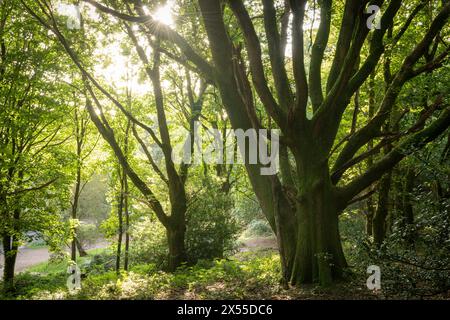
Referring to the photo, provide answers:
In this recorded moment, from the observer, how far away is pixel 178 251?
38.1ft

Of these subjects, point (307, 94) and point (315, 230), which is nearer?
point (307, 94)

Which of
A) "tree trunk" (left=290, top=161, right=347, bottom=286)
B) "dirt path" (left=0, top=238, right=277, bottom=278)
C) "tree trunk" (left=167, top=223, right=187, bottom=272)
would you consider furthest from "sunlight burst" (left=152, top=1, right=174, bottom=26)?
"dirt path" (left=0, top=238, right=277, bottom=278)

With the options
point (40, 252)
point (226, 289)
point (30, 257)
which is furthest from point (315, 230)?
point (40, 252)

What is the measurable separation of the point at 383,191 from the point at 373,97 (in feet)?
9.32

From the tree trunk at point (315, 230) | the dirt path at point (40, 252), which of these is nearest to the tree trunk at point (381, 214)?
the tree trunk at point (315, 230)

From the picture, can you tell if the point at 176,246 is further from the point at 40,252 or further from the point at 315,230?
the point at 40,252

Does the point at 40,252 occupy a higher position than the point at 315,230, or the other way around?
the point at 315,230

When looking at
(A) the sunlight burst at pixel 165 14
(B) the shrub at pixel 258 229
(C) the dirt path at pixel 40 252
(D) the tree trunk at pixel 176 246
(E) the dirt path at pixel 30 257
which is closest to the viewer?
(A) the sunlight burst at pixel 165 14

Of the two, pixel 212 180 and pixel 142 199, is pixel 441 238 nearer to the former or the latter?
pixel 142 199

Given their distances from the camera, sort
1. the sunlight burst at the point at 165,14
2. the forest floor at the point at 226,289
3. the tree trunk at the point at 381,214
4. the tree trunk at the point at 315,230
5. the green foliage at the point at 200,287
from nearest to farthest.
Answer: the forest floor at the point at 226,289
the green foliage at the point at 200,287
the tree trunk at the point at 315,230
the sunlight burst at the point at 165,14
the tree trunk at the point at 381,214

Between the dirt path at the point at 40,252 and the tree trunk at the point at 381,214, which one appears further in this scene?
the dirt path at the point at 40,252

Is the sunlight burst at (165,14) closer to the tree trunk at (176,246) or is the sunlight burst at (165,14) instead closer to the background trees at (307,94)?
the background trees at (307,94)
